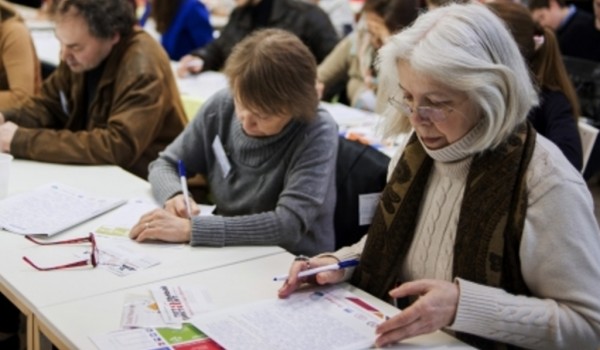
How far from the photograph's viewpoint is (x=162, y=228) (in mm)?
1957

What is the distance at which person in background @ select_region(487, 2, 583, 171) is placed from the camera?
269 centimetres

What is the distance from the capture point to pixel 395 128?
180 cm

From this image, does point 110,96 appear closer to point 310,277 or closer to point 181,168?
point 181,168

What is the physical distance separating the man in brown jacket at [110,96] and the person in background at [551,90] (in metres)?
1.31

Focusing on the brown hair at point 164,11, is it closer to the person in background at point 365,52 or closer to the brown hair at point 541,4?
the person in background at point 365,52

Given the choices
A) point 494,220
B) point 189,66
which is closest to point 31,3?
point 189,66

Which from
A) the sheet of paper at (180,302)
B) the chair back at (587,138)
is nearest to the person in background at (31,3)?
the chair back at (587,138)

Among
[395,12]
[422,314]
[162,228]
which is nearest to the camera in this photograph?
[422,314]

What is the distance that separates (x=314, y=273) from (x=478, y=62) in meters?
0.59

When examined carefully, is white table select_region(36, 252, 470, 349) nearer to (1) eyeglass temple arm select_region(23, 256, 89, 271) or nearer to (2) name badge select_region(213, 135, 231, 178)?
(1) eyeglass temple arm select_region(23, 256, 89, 271)

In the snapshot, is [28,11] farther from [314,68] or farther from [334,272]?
[334,272]

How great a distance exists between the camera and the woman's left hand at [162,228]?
6.42ft

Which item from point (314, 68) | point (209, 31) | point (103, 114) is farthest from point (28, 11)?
point (314, 68)

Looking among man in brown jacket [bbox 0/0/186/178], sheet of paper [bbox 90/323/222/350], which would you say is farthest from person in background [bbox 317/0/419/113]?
sheet of paper [bbox 90/323/222/350]
